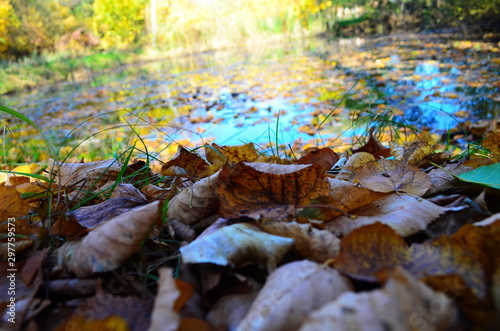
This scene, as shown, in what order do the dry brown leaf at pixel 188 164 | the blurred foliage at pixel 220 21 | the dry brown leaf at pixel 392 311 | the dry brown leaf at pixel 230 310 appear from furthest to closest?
the blurred foliage at pixel 220 21 → the dry brown leaf at pixel 188 164 → the dry brown leaf at pixel 230 310 → the dry brown leaf at pixel 392 311

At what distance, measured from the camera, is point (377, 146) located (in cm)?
124

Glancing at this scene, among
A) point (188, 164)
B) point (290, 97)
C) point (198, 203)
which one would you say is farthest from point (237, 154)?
point (290, 97)

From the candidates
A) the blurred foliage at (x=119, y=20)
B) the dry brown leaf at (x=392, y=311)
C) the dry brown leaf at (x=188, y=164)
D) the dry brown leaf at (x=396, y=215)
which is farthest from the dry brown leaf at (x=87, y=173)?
the blurred foliage at (x=119, y=20)

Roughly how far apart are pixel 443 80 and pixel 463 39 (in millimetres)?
4258

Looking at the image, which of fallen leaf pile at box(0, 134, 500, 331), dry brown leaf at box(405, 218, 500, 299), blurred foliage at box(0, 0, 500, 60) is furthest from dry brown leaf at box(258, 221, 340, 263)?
blurred foliage at box(0, 0, 500, 60)

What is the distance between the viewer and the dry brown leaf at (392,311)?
302 mm

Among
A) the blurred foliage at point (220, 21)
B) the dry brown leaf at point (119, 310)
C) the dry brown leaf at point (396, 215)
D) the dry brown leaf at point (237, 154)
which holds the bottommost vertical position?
the dry brown leaf at point (119, 310)

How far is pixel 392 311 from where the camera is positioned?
311 mm

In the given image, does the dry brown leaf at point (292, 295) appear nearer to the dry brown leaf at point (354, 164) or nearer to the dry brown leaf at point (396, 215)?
the dry brown leaf at point (396, 215)

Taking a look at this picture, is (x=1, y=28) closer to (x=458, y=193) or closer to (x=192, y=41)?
(x=192, y=41)

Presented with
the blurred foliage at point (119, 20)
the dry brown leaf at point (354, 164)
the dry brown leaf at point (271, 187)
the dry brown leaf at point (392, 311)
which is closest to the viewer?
the dry brown leaf at point (392, 311)

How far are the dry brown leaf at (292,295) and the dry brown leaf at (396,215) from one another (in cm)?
16

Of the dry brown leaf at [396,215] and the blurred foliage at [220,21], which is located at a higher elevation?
the blurred foliage at [220,21]

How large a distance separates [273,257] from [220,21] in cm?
1508
